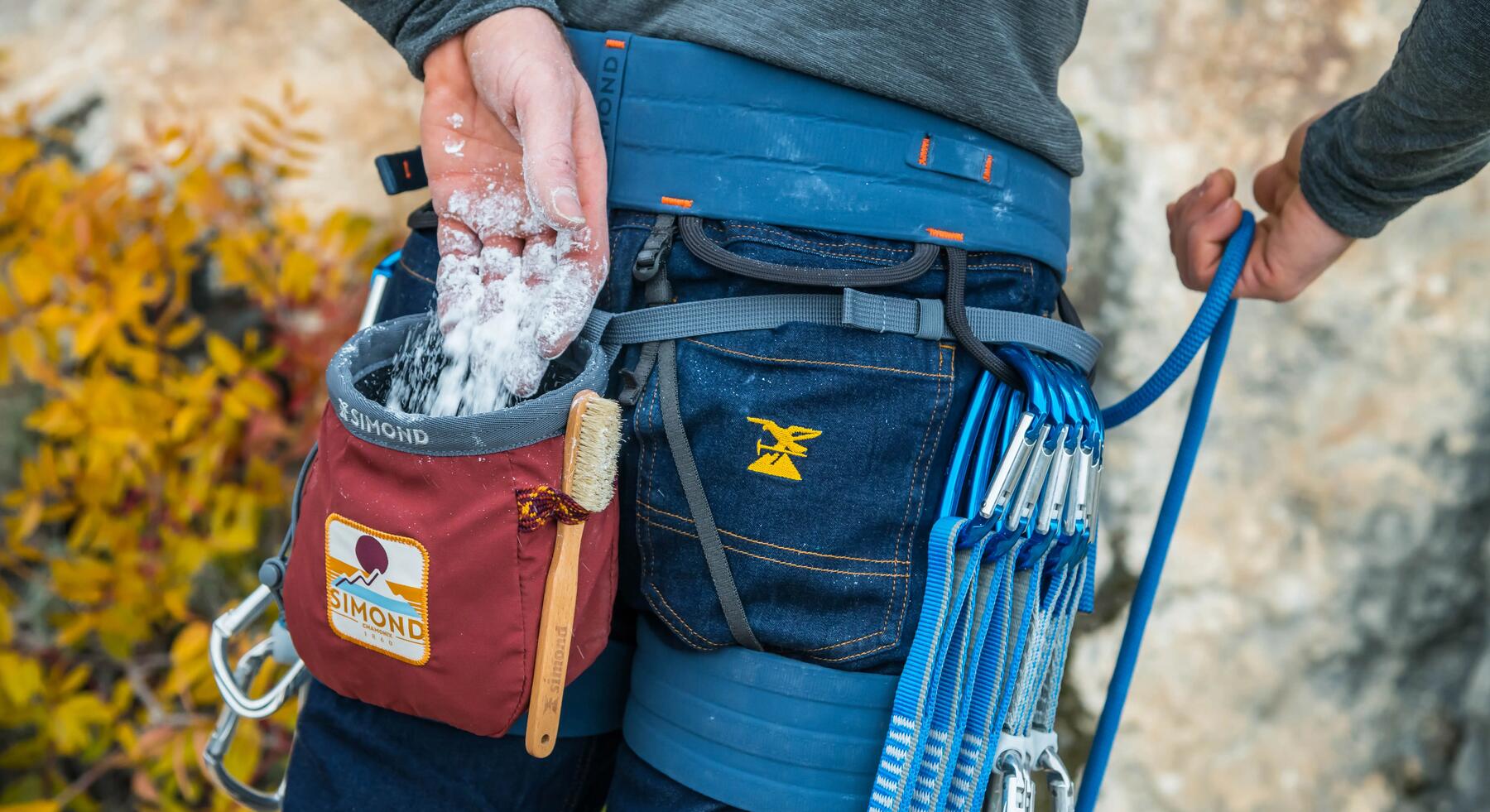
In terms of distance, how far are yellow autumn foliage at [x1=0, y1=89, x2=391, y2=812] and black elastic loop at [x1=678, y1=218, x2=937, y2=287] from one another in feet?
4.70

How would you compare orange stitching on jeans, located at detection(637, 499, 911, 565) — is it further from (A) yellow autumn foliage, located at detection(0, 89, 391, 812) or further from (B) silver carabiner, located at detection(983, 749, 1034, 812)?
(A) yellow autumn foliage, located at detection(0, 89, 391, 812)

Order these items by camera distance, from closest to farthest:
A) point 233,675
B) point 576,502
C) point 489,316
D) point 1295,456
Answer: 1. point 576,502
2. point 489,316
3. point 233,675
4. point 1295,456

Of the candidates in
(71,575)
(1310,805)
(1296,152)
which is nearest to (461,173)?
(1296,152)

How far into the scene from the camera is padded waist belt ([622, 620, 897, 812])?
39.6 inches

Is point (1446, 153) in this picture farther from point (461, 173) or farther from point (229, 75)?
point (229, 75)

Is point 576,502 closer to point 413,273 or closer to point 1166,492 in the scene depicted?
point 413,273

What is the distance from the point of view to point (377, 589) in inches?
38.1

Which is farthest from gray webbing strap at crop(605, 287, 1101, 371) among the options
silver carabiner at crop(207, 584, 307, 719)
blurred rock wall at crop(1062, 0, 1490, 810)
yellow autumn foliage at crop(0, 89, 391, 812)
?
yellow autumn foliage at crop(0, 89, 391, 812)

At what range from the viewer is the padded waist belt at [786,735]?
1.01 metres

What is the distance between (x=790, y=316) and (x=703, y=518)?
0.20 metres

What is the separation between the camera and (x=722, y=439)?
100 cm

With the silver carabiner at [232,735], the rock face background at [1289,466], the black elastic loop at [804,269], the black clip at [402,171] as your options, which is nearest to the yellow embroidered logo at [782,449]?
the black elastic loop at [804,269]

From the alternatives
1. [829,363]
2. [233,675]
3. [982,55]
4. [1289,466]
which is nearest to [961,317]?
[829,363]

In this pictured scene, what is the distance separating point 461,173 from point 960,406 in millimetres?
525
